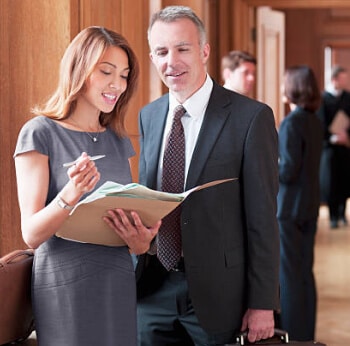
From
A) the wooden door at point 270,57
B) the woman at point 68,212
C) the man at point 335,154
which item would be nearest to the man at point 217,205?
the woman at point 68,212

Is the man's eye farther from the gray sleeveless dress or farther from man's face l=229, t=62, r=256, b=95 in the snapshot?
man's face l=229, t=62, r=256, b=95

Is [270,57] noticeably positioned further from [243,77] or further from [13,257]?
[13,257]

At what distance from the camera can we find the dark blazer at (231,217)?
3.01 meters

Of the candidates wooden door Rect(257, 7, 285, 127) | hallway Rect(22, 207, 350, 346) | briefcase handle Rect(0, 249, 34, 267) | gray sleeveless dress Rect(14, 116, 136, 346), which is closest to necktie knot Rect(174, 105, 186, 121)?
gray sleeveless dress Rect(14, 116, 136, 346)

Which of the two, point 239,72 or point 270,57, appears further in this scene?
point 270,57

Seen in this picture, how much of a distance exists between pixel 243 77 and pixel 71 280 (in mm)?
3316

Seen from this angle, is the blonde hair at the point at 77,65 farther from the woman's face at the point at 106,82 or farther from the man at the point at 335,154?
the man at the point at 335,154

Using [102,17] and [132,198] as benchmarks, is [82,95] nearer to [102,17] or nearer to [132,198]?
[132,198]

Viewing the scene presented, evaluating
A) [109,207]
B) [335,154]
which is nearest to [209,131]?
[109,207]

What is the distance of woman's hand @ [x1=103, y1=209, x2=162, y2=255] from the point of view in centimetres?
258

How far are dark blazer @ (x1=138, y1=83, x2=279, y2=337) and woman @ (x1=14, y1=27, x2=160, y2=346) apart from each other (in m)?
0.34

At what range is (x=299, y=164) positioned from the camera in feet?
18.7

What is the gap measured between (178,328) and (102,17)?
5.05 ft

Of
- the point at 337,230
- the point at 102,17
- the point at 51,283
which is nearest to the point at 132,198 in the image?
the point at 51,283
